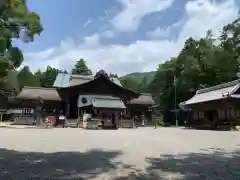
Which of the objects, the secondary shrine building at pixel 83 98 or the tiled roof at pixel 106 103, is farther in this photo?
the secondary shrine building at pixel 83 98

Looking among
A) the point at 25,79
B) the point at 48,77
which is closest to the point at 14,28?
the point at 25,79

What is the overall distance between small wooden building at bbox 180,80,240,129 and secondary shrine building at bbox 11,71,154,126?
8.08 m

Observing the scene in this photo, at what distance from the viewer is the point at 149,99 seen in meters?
50.3

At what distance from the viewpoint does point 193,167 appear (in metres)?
9.59

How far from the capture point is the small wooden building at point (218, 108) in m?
31.9

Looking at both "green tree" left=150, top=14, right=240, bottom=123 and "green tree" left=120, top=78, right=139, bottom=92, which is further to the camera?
"green tree" left=120, top=78, right=139, bottom=92

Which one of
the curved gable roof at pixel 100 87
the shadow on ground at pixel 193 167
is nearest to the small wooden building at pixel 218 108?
the curved gable roof at pixel 100 87

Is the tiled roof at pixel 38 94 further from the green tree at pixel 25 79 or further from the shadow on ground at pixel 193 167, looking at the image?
the shadow on ground at pixel 193 167

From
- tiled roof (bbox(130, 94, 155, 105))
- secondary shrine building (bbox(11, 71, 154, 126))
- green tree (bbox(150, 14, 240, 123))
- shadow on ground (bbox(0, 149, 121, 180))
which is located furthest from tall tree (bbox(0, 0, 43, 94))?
green tree (bbox(150, 14, 240, 123))

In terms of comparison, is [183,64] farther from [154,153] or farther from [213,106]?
[154,153]

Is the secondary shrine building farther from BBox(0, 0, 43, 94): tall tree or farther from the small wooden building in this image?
BBox(0, 0, 43, 94): tall tree

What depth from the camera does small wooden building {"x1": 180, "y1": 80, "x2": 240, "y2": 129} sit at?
3193cm

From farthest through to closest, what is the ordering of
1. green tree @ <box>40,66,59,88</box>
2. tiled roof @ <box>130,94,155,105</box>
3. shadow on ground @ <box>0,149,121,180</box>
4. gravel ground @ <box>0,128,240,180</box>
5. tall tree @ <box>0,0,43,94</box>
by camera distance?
green tree @ <box>40,66,59,88</box>, tiled roof @ <box>130,94,155,105</box>, tall tree @ <box>0,0,43,94</box>, gravel ground @ <box>0,128,240,180</box>, shadow on ground @ <box>0,149,121,180</box>

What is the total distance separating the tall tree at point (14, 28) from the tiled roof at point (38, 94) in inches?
1206
